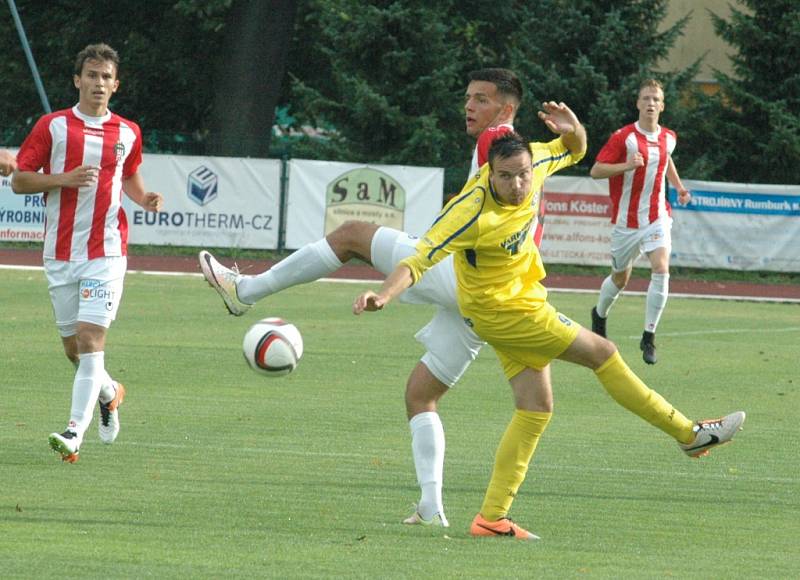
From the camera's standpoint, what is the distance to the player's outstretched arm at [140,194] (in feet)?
30.2

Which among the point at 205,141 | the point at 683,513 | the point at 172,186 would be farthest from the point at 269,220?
the point at 683,513

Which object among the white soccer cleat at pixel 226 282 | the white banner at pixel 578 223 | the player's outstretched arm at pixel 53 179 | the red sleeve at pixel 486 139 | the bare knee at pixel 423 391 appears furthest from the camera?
the white banner at pixel 578 223

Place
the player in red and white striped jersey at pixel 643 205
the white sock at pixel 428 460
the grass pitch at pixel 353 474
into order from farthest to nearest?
the player in red and white striped jersey at pixel 643 205
the white sock at pixel 428 460
the grass pitch at pixel 353 474

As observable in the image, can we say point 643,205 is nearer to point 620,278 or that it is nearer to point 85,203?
point 620,278

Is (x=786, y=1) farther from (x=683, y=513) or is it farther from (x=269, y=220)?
(x=683, y=513)

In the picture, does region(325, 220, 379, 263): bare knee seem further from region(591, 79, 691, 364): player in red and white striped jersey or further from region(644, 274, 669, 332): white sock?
region(591, 79, 691, 364): player in red and white striped jersey

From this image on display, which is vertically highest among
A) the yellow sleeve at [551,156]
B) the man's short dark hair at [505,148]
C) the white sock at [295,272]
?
the yellow sleeve at [551,156]

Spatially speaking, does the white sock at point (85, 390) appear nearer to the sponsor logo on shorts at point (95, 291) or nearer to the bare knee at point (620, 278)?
the sponsor logo on shorts at point (95, 291)

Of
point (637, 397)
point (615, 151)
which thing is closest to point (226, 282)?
point (637, 397)

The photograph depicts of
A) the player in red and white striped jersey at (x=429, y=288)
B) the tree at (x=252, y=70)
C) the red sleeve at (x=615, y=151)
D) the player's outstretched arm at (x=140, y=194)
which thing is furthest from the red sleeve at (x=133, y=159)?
the tree at (x=252, y=70)

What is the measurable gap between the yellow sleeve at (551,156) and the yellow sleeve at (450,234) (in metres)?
0.73

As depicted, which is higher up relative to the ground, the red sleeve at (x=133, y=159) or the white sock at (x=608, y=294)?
→ the red sleeve at (x=133, y=159)

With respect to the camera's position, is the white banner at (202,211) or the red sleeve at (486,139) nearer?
the red sleeve at (486,139)

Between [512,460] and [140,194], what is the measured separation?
11.2 feet
